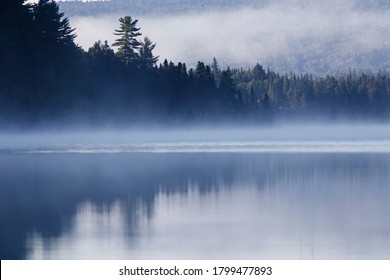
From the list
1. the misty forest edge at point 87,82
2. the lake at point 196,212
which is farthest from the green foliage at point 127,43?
the lake at point 196,212

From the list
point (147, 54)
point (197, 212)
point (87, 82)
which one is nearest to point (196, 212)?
point (197, 212)

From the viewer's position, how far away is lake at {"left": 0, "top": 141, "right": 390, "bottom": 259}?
14.1 meters

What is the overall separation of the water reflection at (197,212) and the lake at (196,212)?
0.02 metres

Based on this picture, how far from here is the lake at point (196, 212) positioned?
553 inches

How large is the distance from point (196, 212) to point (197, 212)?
0.02m

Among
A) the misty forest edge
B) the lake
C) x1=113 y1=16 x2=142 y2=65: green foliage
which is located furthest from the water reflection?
x1=113 y1=16 x2=142 y2=65: green foliage

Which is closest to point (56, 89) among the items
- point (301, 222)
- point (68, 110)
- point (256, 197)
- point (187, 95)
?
point (68, 110)

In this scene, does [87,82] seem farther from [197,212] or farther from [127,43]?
[197,212]

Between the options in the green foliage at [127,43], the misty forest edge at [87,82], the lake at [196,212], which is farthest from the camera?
the green foliage at [127,43]

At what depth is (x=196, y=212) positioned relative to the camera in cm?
1808

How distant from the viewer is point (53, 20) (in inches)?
2665

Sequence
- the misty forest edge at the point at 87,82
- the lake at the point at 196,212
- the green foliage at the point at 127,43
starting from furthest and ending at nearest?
1. the green foliage at the point at 127,43
2. the misty forest edge at the point at 87,82
3. the lake at the point at 196,212

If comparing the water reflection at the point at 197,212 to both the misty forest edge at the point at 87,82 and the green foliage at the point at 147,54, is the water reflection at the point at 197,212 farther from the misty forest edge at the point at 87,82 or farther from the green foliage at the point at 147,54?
the green foliage at the point at 147,54
